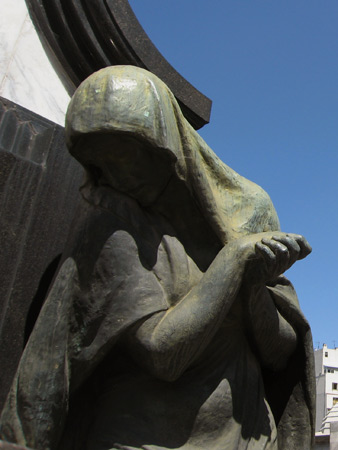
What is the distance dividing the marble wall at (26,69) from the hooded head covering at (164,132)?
37.1 inches

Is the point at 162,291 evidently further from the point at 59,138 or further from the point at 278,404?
the point at 59,138

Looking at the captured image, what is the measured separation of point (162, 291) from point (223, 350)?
36 centimetres

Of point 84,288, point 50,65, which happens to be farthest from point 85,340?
point 50,65

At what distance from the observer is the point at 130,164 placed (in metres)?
2.24

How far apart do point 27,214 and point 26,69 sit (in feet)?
3.06

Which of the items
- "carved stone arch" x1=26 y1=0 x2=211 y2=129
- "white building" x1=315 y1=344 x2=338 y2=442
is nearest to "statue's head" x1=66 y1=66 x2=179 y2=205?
"carved stone arch" x1=26 y1=0 x2=211 y2=129

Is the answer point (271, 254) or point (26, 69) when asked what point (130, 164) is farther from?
A: point (26, 69)

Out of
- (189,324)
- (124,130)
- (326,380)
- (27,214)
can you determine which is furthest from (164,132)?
(326,380)

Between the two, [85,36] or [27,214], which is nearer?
[27,214]

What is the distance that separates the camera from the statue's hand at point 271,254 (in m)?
2.16

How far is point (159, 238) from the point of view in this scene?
2.31 m

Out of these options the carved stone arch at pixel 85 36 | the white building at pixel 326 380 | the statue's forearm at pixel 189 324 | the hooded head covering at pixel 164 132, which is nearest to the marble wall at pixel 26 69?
the carved stone arch at pixel 85 36

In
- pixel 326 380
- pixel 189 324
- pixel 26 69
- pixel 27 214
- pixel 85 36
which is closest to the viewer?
pixel 189 324

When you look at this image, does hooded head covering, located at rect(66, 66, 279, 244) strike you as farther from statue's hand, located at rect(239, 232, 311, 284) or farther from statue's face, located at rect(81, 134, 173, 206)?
statue's hand, located at rect(239, 232, 311, 284)
